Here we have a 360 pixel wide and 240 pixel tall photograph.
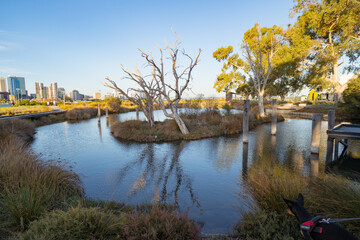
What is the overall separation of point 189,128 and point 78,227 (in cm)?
1207

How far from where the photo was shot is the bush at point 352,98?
17859 millimetres

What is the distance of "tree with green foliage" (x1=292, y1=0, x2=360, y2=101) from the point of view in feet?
45.6

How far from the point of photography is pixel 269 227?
2926mm

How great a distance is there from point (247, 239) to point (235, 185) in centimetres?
327

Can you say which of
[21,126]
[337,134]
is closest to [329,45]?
[337,134]

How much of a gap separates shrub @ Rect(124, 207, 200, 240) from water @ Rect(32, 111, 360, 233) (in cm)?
115

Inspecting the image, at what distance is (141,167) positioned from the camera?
802cm

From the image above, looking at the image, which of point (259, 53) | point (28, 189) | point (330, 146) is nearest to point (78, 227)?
point (28, 189)

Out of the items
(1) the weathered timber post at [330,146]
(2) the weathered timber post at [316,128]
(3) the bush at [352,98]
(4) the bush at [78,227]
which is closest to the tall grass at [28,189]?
(4) the bush at [78,227]

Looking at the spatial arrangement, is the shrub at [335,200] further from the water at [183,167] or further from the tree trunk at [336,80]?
the tree trunk at [336,80]

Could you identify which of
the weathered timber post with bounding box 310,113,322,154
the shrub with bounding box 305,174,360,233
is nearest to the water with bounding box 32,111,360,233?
the weathered timber post with bounding box 310,113,322,154

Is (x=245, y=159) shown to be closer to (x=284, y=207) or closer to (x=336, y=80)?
(x=284, y=207)

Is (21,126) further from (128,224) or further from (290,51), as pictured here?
(290,51)

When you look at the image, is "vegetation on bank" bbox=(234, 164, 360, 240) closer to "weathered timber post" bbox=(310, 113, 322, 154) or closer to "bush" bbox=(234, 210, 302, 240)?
"bush" bbox=(234, 210, 302, 240)
